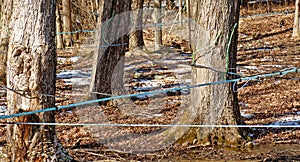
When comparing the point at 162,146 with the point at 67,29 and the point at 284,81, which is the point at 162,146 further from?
the point at 67,29

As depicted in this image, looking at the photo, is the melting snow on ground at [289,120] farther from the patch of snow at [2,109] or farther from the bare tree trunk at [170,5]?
the bare tree trunk at [170,5]

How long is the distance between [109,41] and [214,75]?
250 centimetres

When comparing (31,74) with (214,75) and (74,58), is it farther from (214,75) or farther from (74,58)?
(74,58)

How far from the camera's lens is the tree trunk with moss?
514 centimetres

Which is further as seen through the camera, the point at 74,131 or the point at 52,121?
the point at 74,131

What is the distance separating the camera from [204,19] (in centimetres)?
517

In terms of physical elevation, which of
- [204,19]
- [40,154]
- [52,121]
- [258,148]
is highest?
[204,19]

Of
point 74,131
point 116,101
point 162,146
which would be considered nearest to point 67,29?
point 116,101

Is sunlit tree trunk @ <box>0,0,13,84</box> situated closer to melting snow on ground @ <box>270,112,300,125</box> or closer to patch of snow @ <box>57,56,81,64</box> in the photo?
melting snow on ground @ <box>270,112,300,125</box>

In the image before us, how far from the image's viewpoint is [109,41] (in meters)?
Result: 7.14

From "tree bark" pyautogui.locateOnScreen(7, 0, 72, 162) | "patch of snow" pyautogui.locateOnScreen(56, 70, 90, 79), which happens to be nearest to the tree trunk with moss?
"tree bark" pyautogui.locateOnScreen(7, 0, 72, 162)

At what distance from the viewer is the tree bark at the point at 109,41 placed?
7.04 meters

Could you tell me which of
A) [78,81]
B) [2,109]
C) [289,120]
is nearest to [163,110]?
[289,120]

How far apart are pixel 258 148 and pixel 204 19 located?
66.8 inches
